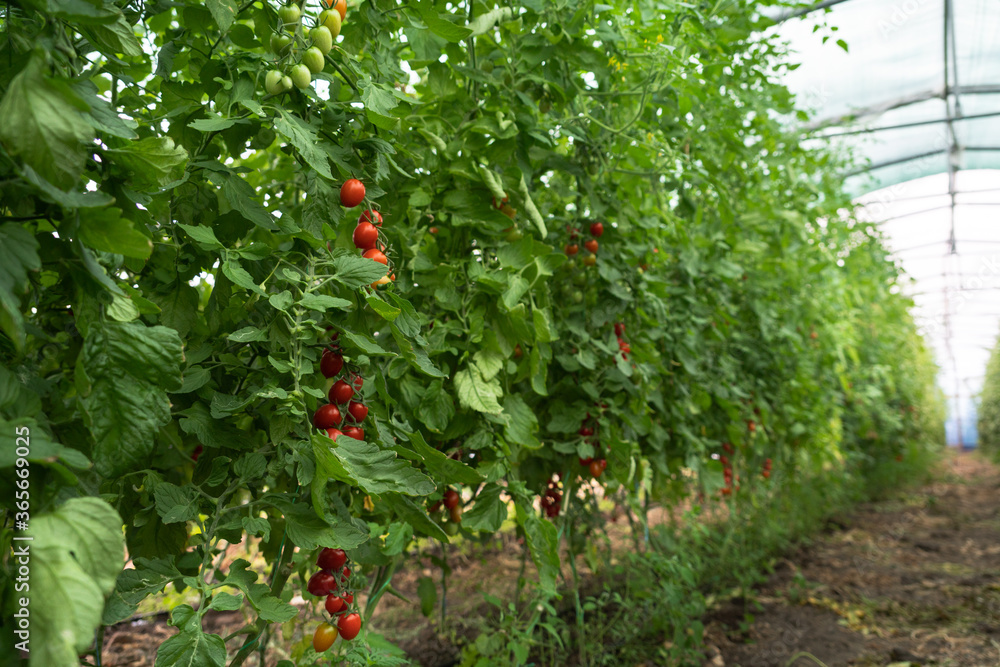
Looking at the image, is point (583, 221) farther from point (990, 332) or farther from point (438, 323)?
point (990, 332)

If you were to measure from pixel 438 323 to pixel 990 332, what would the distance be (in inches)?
703

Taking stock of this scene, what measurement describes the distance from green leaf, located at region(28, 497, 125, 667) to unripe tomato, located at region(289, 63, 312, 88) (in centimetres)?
51

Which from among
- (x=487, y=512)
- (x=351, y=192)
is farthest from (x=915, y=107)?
(x=351, y=192)

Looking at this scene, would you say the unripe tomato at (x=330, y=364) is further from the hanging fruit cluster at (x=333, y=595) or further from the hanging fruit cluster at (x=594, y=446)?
the hanging fruit cluster at (x=594, y=446)

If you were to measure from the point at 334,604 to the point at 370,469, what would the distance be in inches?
11.1

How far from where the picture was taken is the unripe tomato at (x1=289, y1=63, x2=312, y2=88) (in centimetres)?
76

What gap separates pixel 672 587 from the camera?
1.75 metres

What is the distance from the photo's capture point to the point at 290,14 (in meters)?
0.77

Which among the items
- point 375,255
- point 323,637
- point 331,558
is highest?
point 375,255

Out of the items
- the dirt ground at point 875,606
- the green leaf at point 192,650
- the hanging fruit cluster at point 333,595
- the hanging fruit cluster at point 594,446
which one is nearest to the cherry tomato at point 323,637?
the hanging fruit cluster at point 333,595

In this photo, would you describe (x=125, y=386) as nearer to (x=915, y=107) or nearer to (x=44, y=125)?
(x=44, y=125)

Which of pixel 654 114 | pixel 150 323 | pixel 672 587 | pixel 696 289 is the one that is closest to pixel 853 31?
pixel 696 289

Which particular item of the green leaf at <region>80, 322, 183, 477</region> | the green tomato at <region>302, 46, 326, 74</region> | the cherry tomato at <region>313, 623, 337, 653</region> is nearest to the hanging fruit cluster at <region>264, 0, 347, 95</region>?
the green tomato at <region>302, 46, 326, 74</region>

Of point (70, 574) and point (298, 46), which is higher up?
point (298, 46)
